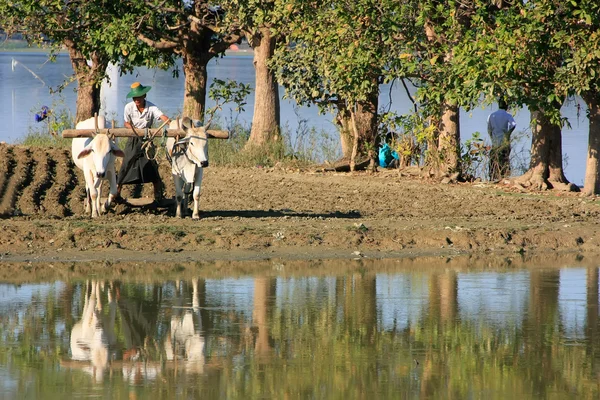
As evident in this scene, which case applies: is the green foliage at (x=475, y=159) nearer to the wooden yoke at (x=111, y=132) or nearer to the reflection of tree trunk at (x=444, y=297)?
the wooden yoke at (x=111, y=132)

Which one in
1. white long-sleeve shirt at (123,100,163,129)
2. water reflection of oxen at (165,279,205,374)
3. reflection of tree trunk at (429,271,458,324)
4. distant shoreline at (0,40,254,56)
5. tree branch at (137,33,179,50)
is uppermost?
distant shoreline at (0,40,254,56)

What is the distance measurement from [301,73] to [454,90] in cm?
480

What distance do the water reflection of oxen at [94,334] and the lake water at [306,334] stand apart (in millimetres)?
15

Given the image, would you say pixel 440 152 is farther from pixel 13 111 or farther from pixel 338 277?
pixel 13 111

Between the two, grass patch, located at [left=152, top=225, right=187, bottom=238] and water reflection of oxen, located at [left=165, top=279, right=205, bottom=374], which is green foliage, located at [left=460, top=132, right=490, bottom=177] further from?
water reflection of oxen, located at [left=165, top=279, right=205, bottom=374]

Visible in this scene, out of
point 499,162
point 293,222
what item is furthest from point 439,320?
point 499,162

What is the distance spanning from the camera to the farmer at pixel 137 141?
13714 mm

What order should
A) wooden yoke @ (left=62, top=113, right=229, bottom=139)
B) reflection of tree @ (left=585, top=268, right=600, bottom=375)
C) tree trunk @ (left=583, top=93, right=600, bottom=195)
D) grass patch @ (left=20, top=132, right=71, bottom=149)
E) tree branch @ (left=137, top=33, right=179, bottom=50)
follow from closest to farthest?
reflection of tree @ (left=585, top=268, right=600, bottom=375) < wooden yoke @ (left=62, top=113, right=229, bottom=139) < tree trunk @ (left=583, top=93, right=600, bottom=195) < tree branch @ (left=137, top=33, right=179, bottom=50) < grass patch @ (left=20, top=132, right=71, bottom=149)

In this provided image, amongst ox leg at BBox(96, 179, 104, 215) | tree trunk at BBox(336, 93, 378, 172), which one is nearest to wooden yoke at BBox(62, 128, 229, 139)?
ox leg at BBox(96, 179, 104, 215)

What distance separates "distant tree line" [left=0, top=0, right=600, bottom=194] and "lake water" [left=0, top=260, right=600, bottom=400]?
186 inches

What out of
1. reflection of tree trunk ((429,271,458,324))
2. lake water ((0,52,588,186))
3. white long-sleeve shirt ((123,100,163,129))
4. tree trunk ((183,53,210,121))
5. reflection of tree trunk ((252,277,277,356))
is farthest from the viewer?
lake water ((0,52,588,186))

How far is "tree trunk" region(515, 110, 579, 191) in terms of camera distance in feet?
Answer: 59.7

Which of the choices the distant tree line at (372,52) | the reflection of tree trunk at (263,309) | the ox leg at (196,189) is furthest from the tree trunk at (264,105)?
the reflection of tree trunk at (263,309)

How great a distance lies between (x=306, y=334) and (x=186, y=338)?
93 centimetres
